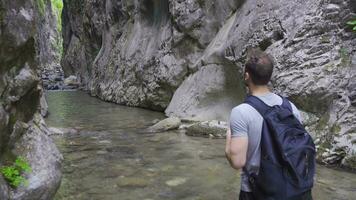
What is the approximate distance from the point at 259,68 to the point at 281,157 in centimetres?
62

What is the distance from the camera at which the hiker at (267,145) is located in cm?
292

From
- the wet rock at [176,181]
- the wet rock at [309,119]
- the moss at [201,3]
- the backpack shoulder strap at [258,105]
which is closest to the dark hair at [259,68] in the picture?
the backpack shoulder strap at [258,105]

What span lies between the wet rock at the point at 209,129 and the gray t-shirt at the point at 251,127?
726 cm

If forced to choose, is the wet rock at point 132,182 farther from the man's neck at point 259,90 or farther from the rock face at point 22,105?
the man's neck at point 259,90

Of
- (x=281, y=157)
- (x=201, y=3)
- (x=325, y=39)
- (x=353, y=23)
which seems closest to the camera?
(x=281, y=157)

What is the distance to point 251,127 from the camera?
3.00m

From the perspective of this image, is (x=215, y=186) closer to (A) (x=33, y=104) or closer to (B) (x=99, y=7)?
(A) (x=33, y=104)

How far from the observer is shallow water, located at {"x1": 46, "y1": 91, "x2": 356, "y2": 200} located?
19.6ft

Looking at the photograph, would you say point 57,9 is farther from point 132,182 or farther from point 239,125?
point 239,125

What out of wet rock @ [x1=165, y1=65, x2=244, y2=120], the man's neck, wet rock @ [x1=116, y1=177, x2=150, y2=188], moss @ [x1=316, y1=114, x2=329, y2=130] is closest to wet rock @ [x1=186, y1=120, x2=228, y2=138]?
wet rock @ [x1=165, y1=65, x2=244, y2=120]

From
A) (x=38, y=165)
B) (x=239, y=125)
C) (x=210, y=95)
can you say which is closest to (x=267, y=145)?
(x=239, y=125)

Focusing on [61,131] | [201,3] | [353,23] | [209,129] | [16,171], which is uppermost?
[201,3]

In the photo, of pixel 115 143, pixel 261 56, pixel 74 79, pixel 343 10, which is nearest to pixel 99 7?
pixel 74 79

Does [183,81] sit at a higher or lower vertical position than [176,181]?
higher
